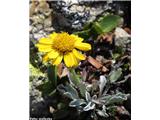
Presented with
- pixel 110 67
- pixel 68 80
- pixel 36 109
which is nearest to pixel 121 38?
pixel 110 67

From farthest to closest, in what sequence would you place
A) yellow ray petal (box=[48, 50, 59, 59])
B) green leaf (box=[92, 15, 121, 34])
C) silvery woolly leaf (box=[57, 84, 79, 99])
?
green leaf (box=[92, 15, 121, 34]) < silvery woolly leaf (box=[57, 84, 79, 99]) < yellow ray petal (box=[48, 50, 59, 59])

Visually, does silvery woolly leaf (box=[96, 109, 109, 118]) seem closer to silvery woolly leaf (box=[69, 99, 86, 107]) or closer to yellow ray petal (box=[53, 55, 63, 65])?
silvery woolly leaf (box=[69, 99, 86, 107])

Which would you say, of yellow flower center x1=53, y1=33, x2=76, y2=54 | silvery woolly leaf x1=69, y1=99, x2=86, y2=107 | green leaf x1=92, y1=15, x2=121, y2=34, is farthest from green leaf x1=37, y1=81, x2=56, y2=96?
green leaf x1=92, y1=15, x2=121, y2=34

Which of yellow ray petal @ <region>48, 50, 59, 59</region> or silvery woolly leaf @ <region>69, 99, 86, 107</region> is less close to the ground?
yellow ray petal @ <region>48, 50, 59, 59</region>

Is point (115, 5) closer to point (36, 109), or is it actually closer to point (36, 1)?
point (36, 1)

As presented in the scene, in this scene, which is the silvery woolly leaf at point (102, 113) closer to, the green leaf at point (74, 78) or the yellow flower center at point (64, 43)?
the green leaf at point (74, 78)

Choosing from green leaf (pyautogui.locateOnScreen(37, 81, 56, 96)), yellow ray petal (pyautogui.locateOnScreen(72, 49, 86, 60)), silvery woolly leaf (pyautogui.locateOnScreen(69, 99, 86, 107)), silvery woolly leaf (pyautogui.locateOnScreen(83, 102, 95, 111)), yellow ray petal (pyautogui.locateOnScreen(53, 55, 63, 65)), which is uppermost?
yellow ray petal (pyautogui.locateOnScreen(72, 49, 86, 60))
